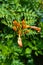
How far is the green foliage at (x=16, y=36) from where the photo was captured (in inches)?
133

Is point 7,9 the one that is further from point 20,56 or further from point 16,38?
point 20,56

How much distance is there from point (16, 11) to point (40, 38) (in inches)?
19.0

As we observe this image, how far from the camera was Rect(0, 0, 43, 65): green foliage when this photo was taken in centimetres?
338

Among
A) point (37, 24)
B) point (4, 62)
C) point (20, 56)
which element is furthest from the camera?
point (37, 24)

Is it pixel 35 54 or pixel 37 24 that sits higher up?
pixel 37 24

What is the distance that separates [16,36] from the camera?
11.6 feet

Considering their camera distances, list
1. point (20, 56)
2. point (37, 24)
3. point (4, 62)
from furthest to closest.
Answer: point (37, 24)
point (20, 56)
point (4, 62)

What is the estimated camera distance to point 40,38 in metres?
3.66

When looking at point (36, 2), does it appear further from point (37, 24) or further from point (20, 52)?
point (20, 52)

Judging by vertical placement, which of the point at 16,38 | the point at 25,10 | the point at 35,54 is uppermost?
the point at 25,10

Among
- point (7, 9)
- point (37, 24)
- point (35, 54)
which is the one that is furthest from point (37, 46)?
point (7, 9)

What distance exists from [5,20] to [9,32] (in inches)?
6.5

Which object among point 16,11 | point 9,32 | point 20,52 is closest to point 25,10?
point 16,11

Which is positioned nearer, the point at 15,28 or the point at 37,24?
the point at 15,28
